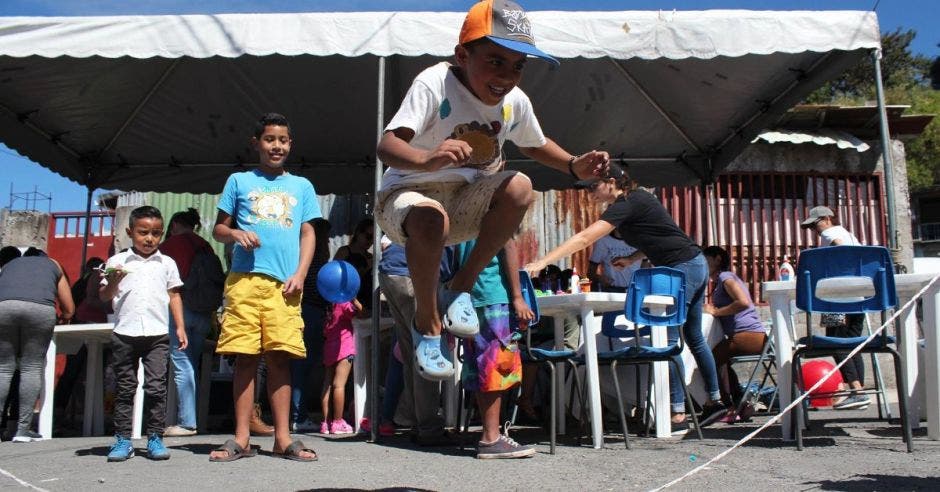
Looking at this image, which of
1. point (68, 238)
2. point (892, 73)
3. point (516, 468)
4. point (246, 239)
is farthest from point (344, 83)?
point (892, 73)

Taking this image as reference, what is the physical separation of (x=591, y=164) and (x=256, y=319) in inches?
73.7

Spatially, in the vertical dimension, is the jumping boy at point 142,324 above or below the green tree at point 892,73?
below

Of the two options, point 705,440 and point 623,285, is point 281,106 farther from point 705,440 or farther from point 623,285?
point 705,440

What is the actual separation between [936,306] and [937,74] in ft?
7.18

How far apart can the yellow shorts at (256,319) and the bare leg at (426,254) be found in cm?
96

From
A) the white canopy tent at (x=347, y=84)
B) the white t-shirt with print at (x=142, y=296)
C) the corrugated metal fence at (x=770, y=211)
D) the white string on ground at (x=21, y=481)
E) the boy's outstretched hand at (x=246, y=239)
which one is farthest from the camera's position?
the corrugated metal fence at (x=770, y=211)

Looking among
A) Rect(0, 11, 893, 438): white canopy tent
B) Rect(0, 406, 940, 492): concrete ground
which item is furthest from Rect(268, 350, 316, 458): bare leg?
Rect(0, 11, 893, 438): white canopy tent

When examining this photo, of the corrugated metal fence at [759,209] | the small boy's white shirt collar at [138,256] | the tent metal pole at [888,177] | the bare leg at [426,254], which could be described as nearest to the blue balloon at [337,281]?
the small boy's white shirt collar at [138,256]

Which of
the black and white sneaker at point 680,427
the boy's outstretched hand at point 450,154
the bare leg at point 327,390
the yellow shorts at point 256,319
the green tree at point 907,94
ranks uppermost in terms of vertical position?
the green tree at point 907,94

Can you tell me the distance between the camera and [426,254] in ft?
11.8

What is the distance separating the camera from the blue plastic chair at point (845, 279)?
4.75 m

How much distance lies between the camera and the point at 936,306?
4.95 meters

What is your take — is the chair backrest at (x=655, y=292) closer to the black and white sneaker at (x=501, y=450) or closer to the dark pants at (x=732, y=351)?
the black and white sneaker at (x=501, y=450)

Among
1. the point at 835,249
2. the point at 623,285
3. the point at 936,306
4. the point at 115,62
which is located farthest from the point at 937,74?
the point at 115,62
